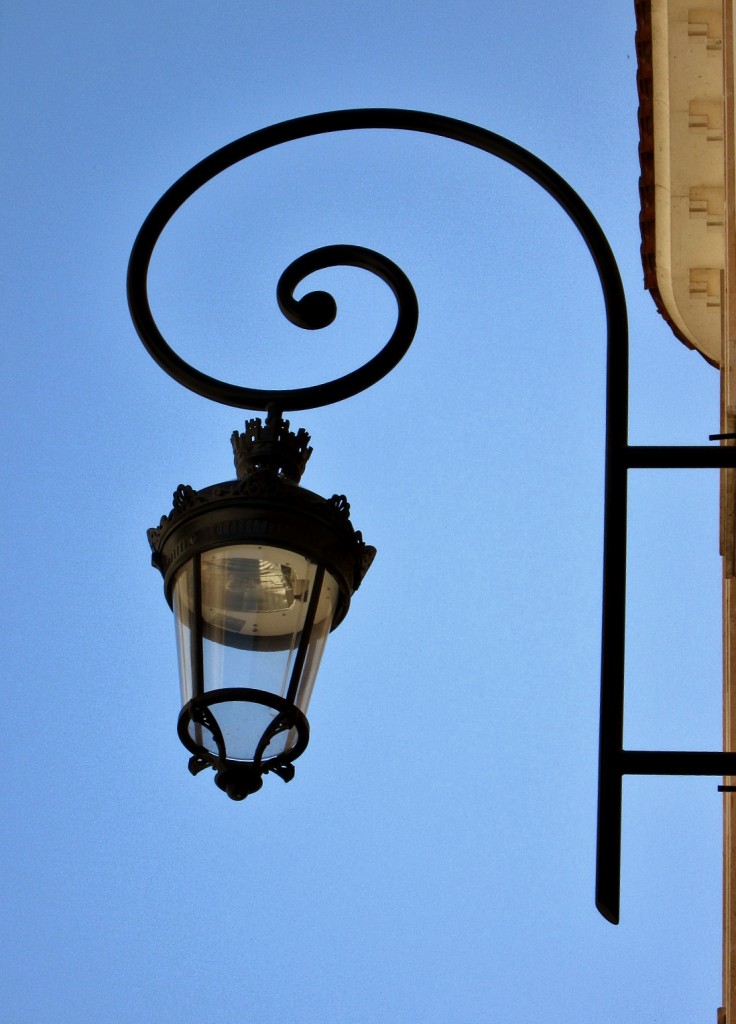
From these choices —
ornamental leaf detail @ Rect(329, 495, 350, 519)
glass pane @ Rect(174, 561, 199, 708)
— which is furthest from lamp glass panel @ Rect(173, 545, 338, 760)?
ornamental leaf detail @ Rect(329, 495, 350, 519)

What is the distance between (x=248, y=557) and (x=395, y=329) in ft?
3.42

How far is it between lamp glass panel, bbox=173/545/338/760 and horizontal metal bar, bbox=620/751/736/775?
1.23 metres

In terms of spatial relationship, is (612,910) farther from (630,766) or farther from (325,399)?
(325,399)

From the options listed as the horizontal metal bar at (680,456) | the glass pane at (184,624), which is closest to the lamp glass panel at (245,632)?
the glass pane at (184,624)

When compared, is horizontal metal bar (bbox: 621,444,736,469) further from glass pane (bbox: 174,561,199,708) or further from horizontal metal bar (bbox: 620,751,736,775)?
glass pane (bbox: 174,561,199,708)

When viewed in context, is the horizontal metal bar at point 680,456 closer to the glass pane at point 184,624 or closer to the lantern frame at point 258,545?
the lantern frame at point 258,545

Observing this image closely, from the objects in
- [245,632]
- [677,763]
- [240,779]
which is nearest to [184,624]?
[245,632]

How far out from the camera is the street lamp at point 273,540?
14.1 ft

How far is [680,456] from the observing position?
4.15 m

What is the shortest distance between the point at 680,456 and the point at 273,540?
1.41m

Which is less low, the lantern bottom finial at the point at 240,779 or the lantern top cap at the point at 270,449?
the lantern top cap at the point at 270,449

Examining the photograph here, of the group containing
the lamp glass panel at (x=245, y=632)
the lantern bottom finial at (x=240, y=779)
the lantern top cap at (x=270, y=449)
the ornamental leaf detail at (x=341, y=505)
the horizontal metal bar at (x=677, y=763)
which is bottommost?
the lantern bottom finial at (x=240, y=779)

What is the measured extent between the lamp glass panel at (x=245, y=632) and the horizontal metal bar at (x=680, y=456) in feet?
3.93

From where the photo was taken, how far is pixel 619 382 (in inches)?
167
